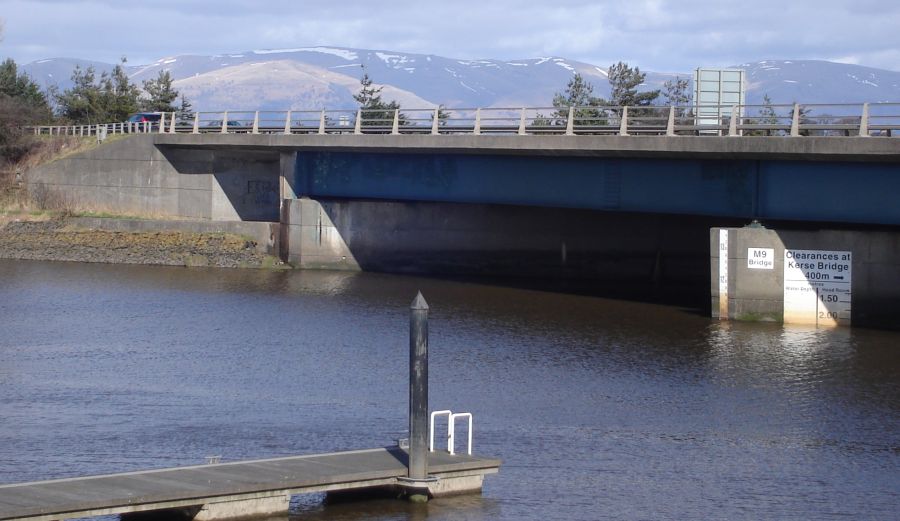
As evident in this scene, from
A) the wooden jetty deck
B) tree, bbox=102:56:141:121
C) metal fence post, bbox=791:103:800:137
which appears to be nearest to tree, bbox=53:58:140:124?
tree, bbox=102:56:141:121

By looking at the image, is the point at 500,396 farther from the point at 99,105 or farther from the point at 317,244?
the point at 99,105

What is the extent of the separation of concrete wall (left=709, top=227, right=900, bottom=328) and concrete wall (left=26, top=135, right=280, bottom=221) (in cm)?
2764

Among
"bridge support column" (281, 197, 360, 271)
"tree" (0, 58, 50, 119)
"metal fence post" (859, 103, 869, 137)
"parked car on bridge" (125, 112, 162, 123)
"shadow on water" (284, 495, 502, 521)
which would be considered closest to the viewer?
"shadow on water" (284, 495, 502, 521)

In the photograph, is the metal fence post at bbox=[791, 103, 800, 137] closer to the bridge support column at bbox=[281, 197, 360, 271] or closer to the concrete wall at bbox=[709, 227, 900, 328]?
the concrete wall at bbox=[709, 227, 900, 328]

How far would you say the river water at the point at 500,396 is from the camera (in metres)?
21.0

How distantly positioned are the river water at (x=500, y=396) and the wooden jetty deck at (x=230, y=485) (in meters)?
0.52

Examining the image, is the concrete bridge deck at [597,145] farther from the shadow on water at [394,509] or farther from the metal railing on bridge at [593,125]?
the shadow on water at [394,509]

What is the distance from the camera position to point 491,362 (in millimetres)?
32781

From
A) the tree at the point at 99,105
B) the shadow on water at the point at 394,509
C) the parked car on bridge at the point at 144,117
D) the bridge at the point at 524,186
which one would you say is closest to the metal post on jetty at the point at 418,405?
the shadow on water at the point at 394,509

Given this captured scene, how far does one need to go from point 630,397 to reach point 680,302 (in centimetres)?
1855

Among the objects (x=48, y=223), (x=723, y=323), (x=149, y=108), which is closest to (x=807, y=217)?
(x=723, y=323)

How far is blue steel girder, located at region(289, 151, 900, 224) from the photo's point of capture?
127 feet

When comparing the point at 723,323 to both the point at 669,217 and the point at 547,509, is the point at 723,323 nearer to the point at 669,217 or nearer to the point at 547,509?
the point at 669,217

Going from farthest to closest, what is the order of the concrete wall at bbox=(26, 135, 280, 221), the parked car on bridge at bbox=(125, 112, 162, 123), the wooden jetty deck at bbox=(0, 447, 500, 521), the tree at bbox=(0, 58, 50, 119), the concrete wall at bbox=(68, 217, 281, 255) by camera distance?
the tree at bbox=(0, 58, 50, 119)
the parked car on bridge at bbox=(125, 112, 162, 123)
the concrete wall at bbox=(26, 135, 280, 221)
the concrete wall at bbox=(68, 217, 281, 255)
the wooden jetty deck at bbox=(0, 447, 500, 521)
